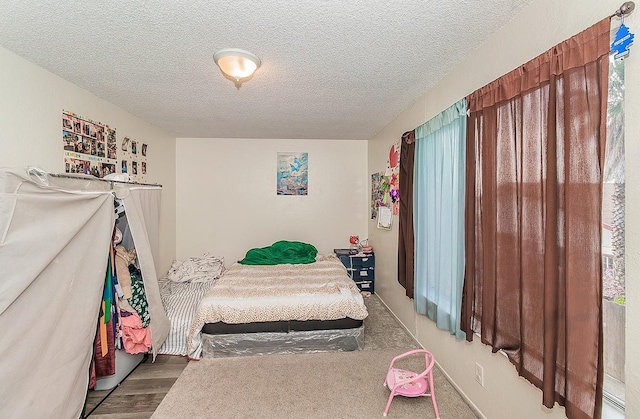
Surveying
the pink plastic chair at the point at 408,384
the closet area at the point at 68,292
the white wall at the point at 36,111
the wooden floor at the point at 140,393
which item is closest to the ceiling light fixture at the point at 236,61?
the closet area at the point at 68,292

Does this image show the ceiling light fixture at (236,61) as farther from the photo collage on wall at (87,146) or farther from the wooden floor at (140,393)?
the wooden floor at (140,393)

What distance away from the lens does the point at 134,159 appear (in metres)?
3.47

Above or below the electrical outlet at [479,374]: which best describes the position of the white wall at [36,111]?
above

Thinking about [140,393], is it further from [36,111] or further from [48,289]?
[36,111]

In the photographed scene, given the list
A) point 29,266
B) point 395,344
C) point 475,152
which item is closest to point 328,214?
point 395,344

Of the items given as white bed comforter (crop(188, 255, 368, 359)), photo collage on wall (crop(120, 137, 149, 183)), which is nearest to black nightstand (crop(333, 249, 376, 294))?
white bed comforter (crop(188, 255, 368, 359))

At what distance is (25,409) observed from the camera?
1551mm

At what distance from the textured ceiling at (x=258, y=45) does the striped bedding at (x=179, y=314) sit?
2.09m

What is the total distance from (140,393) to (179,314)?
0.72 meters

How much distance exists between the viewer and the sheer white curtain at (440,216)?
2075mm

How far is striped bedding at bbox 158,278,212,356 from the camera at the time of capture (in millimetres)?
2846

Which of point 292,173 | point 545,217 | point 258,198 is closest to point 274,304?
point 545,217

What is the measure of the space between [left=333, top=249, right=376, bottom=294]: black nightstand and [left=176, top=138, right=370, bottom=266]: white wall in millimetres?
507

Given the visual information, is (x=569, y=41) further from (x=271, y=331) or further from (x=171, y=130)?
(x=171, y=130)
